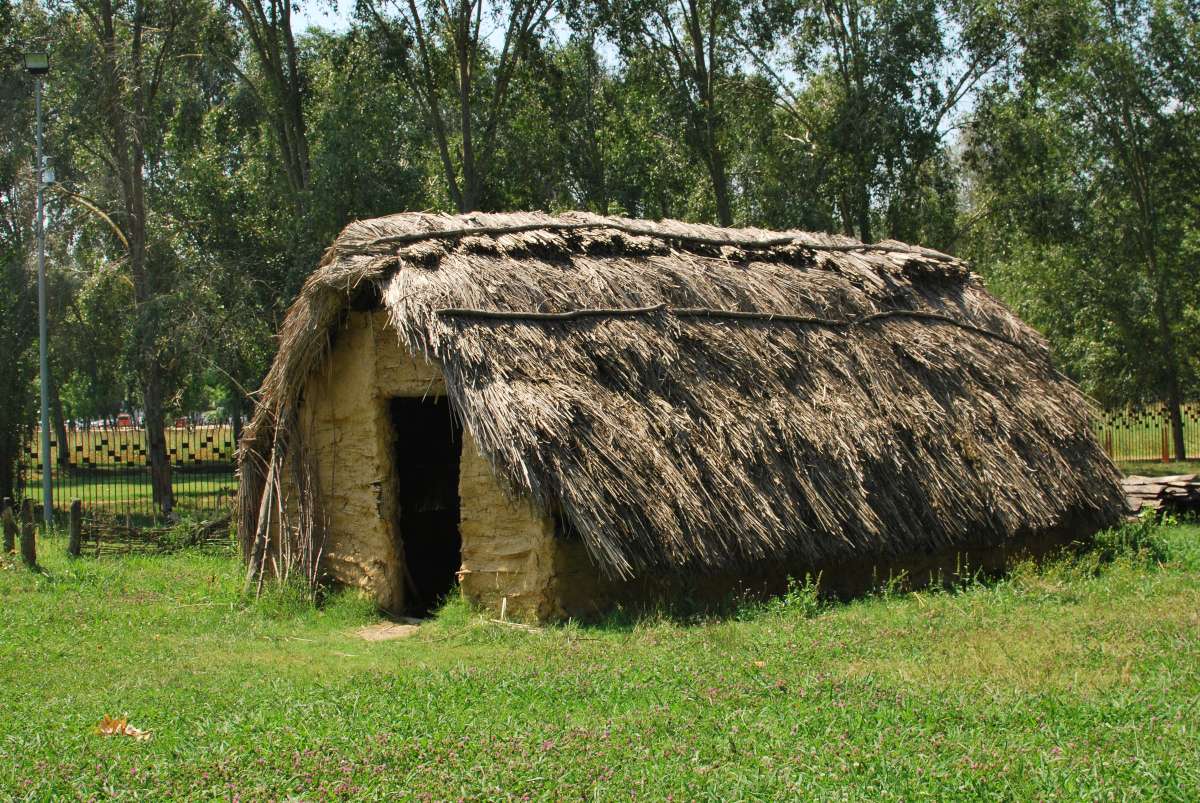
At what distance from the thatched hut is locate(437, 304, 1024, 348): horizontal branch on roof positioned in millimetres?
33

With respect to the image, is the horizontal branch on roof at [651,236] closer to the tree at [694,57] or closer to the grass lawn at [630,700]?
the grass lawn at [630,700]

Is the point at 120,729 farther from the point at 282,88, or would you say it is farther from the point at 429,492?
the point at 282,88

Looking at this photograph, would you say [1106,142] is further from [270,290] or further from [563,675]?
[563,675]

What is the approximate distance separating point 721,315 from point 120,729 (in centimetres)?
641

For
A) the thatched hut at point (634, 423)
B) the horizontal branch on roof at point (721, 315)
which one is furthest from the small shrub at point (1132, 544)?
the horizontal branch on roof at point (721, 315)

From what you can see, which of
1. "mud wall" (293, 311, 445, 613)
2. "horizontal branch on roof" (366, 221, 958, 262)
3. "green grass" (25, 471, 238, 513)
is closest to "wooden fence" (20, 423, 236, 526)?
"green grass" (25, 471, 238, 513)

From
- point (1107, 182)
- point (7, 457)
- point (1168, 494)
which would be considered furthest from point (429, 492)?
point (1107, 182)

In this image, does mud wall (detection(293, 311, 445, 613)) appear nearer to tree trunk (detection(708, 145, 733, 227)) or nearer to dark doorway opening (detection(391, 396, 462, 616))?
dark doorway opening (detection(391, 396, 462, 616))

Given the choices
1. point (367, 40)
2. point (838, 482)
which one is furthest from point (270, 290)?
point (838, 482)

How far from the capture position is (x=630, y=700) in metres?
6.46

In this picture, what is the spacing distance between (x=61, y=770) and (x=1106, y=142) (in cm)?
2530

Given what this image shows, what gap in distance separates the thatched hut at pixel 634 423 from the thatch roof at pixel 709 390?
25 millimetres

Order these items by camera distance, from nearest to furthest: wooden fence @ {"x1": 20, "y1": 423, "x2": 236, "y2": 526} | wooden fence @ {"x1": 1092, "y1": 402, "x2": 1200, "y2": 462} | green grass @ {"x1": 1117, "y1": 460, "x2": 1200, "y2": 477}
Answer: wooden fence @ {"x1": 20, "y1": 423, "x2": 236, "y2": 526}, green grass @ {"x1": 1117, "y1": 460, "x2": 1200, "y2": 477}, wooden fence @ {"x1": 1092, "y1": 402, "x2": 1200, "y2": 462}

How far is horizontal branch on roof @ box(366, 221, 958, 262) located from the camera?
10.1 m
